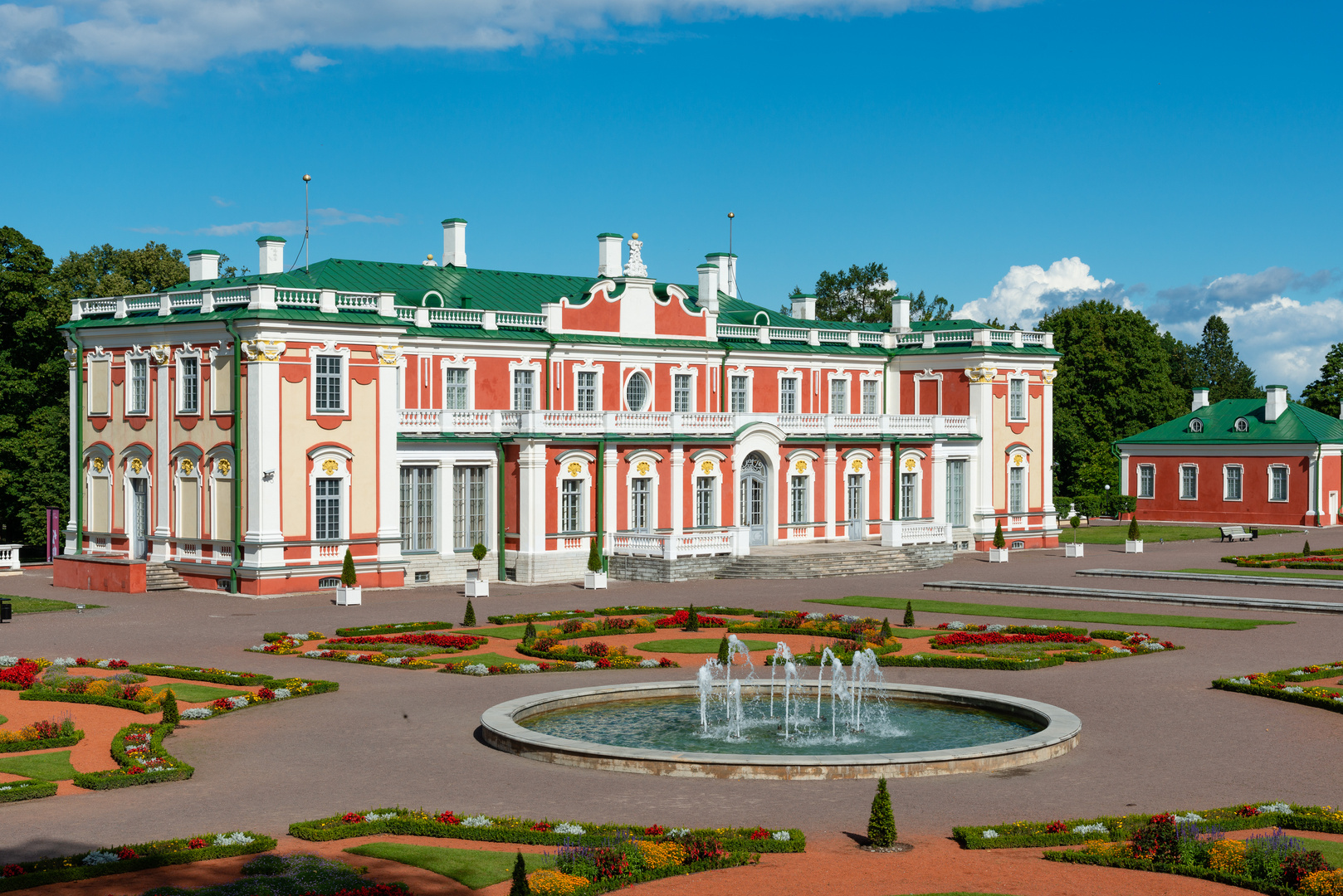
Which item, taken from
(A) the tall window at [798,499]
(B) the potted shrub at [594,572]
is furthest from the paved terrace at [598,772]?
(A) the tall window at [798,499]

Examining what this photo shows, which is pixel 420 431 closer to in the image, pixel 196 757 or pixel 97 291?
pixel 97 291

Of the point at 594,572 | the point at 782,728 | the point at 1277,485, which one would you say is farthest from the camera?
the point at 1277,485

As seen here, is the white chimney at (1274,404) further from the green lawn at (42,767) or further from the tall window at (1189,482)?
the green lawn at (42,767)

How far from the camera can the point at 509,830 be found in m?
16.1

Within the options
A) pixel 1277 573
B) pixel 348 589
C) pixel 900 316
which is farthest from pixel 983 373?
pixel 348 589

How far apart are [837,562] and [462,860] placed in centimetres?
3569

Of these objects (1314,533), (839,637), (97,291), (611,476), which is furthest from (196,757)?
(1314,533)

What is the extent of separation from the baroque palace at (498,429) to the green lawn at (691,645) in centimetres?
1455

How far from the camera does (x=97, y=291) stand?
203ft

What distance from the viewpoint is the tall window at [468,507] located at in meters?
48.2

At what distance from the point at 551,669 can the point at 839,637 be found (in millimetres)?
7643

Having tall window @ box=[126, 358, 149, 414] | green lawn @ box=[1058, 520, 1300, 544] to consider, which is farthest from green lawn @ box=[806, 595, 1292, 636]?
green lawn @ box=[1058, 520, 1300, 544]

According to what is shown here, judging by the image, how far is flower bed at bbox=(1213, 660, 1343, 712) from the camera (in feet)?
80.6

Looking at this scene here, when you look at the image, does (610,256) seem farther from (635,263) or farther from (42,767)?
(42,767)
